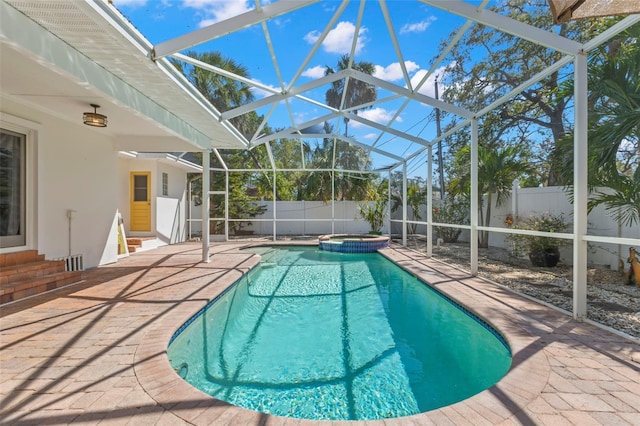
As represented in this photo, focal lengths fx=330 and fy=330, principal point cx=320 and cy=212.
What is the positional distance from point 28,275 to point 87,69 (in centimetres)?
345

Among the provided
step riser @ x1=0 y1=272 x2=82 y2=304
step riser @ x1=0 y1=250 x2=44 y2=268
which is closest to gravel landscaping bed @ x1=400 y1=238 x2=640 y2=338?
step riser @ x1=0 y1=272 x2=82 y2=304

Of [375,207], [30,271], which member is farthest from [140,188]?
[375,207]

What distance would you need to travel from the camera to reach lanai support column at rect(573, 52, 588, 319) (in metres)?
3.98

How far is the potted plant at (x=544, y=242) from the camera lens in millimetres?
7680

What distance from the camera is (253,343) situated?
13.6 feet

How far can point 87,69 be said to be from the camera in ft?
12.9

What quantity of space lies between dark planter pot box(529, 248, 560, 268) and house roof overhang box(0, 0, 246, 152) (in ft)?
26.0

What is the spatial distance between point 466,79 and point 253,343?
1420cm

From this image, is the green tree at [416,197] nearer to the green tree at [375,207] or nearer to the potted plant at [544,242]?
the green tree at [375,207]

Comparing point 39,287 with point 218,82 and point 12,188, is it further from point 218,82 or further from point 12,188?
point 218,82

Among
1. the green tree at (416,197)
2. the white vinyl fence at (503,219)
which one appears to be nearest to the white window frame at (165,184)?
the white vinyl fence at (503,219)

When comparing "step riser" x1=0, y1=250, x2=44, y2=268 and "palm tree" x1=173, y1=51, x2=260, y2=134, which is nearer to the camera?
"step riser" x1=0, y1=250, x2=44, y2=268

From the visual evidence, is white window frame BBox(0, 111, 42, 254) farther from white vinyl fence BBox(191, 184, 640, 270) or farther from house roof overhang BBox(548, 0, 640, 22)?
white vinyl fence BBox(191, 184, 640, 270)

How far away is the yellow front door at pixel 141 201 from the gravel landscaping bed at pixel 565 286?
374 inches
